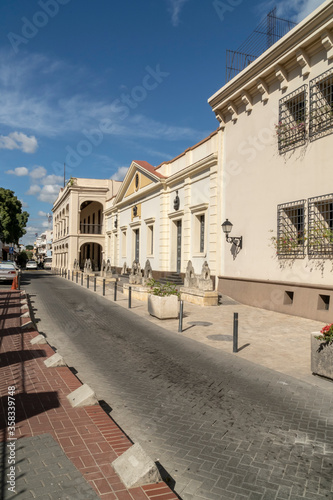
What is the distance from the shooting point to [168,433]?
4.41 metres

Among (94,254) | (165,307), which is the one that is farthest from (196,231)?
(94,254)

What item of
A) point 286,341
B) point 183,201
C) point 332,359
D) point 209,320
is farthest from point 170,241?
point 332,359

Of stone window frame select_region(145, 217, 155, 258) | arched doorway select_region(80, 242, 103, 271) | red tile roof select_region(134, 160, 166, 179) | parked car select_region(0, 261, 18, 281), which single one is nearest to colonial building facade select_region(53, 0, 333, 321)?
red tile roof select_region(134, 160, 166, 179)

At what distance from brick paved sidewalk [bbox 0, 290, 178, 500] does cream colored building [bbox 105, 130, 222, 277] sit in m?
13.8

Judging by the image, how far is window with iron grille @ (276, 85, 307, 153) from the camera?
43.0 ft

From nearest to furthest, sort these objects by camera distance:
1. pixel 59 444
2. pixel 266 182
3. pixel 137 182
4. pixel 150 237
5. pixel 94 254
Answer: pixel 59 444 < pixel 266 182 < pixel 150 237 < pixel 137 182 < pixel 94 254

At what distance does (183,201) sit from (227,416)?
18.6 metres

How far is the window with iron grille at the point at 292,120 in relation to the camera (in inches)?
516

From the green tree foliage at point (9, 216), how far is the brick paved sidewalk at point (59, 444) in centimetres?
3282

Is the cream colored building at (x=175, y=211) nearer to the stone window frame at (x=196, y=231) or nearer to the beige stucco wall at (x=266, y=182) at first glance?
the stone window frame at (x=196, y=231)

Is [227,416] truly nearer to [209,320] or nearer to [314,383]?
[314,383]

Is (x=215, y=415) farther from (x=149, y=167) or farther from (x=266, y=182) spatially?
(x=149, y=167)

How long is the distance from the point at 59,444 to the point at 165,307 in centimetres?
889

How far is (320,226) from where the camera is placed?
12.3 metres
